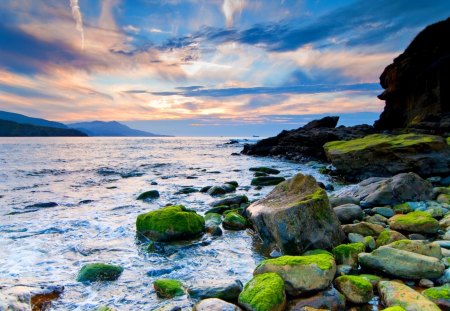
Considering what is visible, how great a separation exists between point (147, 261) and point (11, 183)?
19.5m

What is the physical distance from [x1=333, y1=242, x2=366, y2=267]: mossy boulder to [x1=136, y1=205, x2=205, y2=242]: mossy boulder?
4.43m

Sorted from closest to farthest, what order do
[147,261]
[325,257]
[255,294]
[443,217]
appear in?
1. [255,294]
2. [325,257]
3. [147,261]
4. [443,217]

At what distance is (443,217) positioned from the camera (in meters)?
8.88

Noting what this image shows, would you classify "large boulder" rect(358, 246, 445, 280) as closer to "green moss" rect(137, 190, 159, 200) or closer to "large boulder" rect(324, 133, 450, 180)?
"green moss" rect(137, 190, 159, 200)

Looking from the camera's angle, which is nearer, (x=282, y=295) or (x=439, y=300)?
(x=439, y=300)

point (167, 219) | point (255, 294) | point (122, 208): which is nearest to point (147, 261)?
point (167, 219)

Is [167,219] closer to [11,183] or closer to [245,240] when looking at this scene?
[245,240]

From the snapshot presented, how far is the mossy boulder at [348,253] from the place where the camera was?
21.1 feet

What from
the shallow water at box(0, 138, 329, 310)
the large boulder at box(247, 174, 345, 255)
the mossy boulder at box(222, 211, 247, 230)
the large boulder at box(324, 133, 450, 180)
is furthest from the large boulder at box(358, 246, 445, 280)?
the large boulder at box(324, 133, 450, 180)

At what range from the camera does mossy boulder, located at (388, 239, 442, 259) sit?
19.9 ft

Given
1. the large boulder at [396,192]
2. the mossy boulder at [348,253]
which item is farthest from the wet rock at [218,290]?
the large boulder at [396,192]

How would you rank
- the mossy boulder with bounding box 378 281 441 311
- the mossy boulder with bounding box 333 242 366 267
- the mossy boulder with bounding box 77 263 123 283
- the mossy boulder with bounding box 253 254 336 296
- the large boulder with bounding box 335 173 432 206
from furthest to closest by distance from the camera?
the large boulder with bounding box 335 173 432 206 < the mossy boulder with bounding box 77 263 123 283 < the mossy boulder with bounding box 333 242 366 267 < the mossy boulder with bounding box 253 254 336 296 < the mossy boulder with bounding box 378 281 441 311

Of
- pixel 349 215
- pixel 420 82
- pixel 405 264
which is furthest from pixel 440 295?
pixel 420 82

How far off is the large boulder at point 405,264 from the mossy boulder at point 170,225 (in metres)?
5.14
